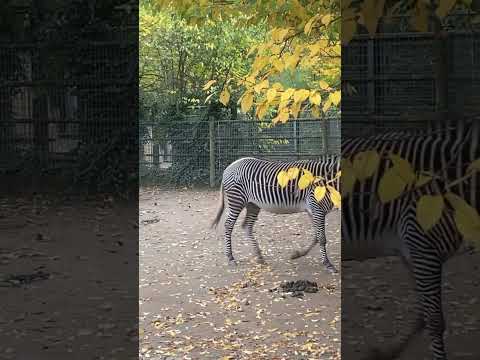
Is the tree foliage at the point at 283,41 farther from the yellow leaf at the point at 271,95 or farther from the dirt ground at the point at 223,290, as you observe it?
the dirt ground at the point at 223,290

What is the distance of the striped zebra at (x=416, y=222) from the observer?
150 centimetres

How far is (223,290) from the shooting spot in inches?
224

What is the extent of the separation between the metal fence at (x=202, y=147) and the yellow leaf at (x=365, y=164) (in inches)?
164

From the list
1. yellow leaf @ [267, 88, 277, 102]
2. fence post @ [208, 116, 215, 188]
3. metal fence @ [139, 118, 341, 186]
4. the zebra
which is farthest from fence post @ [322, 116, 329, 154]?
yellow leaf @ [267, 88, 277, 102]

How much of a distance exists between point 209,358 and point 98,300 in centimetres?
345

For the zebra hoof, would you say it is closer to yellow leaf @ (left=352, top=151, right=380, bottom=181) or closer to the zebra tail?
the zebra tail

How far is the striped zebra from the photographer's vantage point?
1.50m

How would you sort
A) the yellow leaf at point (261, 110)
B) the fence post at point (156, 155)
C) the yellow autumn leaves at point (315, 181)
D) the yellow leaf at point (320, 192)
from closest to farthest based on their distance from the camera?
the yellow leaf at point (320, 192) < the yellow autumn leaves at point (315, 181) < the yellow leaf at point (261, 110) < the fence post at point (156, 155)

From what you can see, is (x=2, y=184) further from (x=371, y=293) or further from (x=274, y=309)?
(x=274, y=309)

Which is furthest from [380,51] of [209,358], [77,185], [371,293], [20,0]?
[209,358]

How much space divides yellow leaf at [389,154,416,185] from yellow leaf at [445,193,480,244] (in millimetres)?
91

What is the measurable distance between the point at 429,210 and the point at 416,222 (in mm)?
99

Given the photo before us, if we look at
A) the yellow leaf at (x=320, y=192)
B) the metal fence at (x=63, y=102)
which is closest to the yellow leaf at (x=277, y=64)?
the yellow leaf at (x=320, y=192)

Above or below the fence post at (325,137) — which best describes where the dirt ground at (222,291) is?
below
